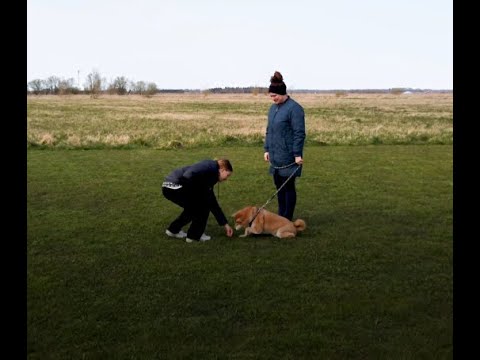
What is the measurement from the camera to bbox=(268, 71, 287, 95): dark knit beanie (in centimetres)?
772

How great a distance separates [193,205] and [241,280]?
1.69 metres

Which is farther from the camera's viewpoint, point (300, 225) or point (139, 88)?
point (139, 88)

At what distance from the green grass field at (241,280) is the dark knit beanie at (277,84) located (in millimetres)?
2011

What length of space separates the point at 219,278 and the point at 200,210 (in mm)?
1518

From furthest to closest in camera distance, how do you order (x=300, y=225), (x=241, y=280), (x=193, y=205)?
(x=300, y=225) < (x=193, y=205) < (x=241, y=280)

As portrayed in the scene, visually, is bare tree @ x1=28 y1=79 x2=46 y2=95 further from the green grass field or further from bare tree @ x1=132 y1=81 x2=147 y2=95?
the green grass field

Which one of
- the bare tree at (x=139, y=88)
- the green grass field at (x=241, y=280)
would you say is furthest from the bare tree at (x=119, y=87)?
the green grass field at (x=241, y=280)

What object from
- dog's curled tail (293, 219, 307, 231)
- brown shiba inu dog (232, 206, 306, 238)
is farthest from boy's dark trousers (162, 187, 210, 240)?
dog's curled tail (293, 219, 307, 231)

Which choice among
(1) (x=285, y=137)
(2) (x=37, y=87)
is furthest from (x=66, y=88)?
(1) (x=285, y=137)

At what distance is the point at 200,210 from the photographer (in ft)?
24.5

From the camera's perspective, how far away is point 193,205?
7438mm

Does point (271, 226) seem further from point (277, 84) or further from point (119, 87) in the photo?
point (119, 87)

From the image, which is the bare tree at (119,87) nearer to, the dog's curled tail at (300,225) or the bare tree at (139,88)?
the bare tree at (139,88)

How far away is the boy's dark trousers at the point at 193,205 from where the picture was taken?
24.2ft
